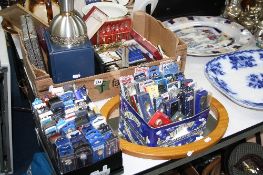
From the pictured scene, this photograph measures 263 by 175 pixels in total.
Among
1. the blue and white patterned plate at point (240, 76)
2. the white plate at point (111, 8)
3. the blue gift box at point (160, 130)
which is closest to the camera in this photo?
the blue gift box at point (160, 130)

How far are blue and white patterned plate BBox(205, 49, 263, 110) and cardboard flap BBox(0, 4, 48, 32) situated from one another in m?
0.53

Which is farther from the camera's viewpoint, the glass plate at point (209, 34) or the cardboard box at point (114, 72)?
the glass plate at point (209, 34)

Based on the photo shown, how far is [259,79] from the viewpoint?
108cm

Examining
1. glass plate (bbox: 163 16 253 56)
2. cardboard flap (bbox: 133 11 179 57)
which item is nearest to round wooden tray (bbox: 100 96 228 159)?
cardboard flap (bbox: 133 11 179 57)

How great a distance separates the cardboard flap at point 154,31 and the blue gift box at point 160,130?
263 millimetres

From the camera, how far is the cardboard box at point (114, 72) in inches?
33.3

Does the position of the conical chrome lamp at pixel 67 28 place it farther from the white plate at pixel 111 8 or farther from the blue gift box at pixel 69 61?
the white plate at pixel 111 8

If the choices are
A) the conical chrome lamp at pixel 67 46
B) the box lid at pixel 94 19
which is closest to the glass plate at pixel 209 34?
the box lid at pixel 94 19

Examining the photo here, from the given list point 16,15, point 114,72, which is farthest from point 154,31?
point 16,15

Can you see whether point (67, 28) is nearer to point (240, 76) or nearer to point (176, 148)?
point (176, 148)

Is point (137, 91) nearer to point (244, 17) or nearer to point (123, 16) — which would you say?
point (123, 16)

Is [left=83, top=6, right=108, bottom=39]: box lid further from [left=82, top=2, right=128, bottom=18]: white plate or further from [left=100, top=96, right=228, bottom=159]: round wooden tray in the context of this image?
[left=100, top=96, right=228, bottom=159]: round wooden tray

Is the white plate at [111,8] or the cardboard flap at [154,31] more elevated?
the white plate at [111,8]

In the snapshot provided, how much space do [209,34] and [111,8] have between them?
0.38 metres
